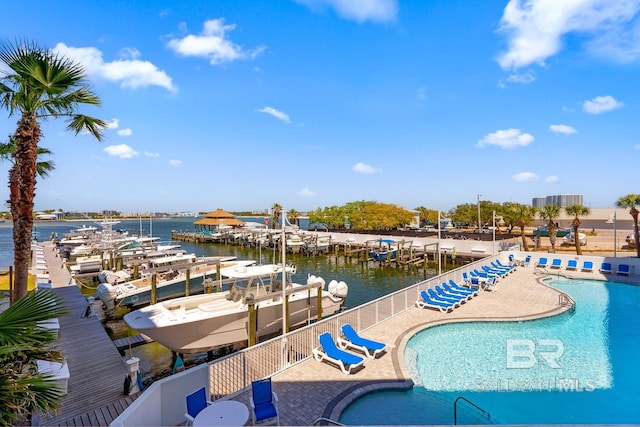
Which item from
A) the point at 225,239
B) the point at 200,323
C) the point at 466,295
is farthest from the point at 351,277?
the point at 225,239

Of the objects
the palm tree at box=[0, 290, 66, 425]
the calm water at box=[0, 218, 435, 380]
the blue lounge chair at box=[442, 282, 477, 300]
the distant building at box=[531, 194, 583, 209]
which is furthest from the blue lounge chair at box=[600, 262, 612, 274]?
the distant building at box=[531, 194, 583, 209]

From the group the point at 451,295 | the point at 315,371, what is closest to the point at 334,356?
the point at 315,371

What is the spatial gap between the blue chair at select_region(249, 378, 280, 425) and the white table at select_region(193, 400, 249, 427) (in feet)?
3.15

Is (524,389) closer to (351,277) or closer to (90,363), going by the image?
(90,363)

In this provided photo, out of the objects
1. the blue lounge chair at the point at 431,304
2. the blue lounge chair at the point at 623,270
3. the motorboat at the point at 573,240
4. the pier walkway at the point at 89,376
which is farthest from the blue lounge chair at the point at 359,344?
the motorboat at the point at 573,240

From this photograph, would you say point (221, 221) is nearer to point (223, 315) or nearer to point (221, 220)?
point (221, 220)

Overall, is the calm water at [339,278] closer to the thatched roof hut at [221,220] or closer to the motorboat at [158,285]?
the motorboat at [158,285]

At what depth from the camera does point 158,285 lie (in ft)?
65.0

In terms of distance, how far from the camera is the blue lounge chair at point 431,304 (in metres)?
14.0

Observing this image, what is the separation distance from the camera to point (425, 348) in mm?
10922

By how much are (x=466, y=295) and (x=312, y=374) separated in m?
10.4

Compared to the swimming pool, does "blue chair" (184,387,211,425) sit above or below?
above

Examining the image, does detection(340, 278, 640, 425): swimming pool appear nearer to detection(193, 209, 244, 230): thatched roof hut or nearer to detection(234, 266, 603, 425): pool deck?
detection(234, 266, 603, 425): pool deck

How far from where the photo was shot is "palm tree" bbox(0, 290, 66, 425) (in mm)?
3033
